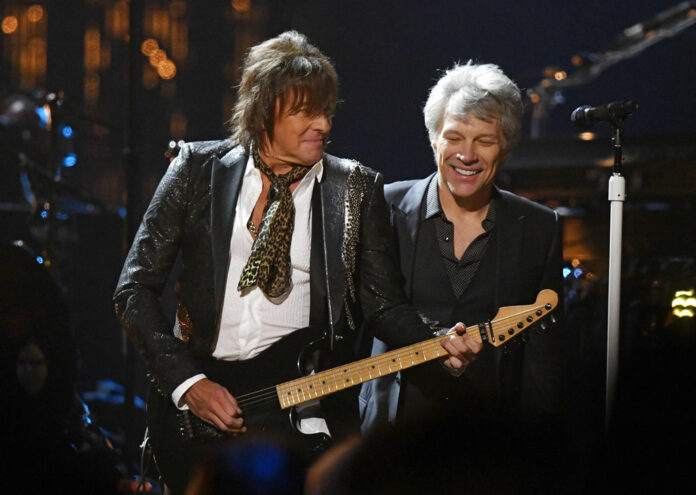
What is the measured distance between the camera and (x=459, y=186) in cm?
256

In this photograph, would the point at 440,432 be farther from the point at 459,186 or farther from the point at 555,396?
the point at 459,186

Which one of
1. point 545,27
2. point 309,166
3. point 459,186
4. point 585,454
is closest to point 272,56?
point 309,166

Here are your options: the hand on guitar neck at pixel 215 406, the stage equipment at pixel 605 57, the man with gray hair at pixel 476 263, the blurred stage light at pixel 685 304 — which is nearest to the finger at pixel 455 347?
the man with gray hair at pixel 476 263

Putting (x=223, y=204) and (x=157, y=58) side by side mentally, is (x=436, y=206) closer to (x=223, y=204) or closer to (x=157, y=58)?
(x=223, y=204)

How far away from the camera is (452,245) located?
8.68 feet

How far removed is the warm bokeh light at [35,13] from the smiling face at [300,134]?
18.2 feet

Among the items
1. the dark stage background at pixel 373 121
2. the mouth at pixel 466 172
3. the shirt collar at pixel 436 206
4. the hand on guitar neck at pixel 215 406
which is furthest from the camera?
the dark stage background at pixel 373 121

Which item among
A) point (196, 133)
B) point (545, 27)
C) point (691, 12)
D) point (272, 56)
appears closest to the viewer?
point (272, 56)

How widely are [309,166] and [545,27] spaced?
334 cm

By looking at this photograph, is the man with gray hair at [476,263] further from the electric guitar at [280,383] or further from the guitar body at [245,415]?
the guitar body at [245,415]

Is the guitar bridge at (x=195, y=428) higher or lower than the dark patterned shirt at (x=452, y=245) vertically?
lower

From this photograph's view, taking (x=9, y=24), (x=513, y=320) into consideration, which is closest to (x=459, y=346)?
(x=513, y=320)

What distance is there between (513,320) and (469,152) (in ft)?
1.97

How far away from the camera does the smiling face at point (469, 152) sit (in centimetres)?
254
